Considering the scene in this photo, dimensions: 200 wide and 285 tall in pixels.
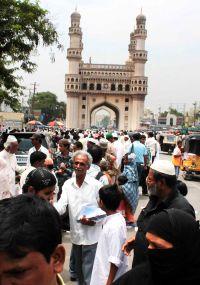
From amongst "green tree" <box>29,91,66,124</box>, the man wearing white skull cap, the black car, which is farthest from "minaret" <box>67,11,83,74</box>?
the man wearing white skull cap

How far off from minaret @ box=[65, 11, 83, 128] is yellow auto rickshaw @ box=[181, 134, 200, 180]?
72.3 metres

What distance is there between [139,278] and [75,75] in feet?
289

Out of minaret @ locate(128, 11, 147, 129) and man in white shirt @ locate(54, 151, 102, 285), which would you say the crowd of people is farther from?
minaret @ locate(128, 11, 147, 129)

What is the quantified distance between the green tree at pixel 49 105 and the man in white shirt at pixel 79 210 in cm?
10996

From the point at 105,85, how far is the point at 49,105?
31.6m

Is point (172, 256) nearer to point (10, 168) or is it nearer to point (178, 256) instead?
point (178, 256)

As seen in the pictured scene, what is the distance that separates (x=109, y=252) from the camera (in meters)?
3.77

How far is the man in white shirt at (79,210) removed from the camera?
4695mm

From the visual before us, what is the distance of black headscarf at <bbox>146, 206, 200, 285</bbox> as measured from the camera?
2230mm

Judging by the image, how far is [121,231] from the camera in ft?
12.6

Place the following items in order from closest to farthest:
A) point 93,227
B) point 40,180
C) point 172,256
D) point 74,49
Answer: point 172,256 → point 40,180 → point 93,227 → point 74,49

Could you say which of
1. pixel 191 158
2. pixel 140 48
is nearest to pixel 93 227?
pixel 191 158

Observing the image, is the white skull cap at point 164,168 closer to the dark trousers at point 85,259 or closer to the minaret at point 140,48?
the dark trousers at point 85,259

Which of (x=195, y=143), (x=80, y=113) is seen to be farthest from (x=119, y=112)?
(x=195, y=143)
